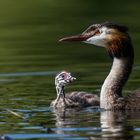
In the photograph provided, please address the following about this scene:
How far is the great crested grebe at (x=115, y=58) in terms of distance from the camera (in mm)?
18359

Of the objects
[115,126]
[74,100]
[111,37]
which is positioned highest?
[111,37]

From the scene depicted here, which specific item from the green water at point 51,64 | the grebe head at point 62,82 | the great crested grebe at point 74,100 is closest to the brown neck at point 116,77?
the green water at point 51,64

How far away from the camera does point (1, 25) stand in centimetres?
3322

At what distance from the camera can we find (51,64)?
2391 cm

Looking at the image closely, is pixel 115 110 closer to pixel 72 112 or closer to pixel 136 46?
pixel 72 112

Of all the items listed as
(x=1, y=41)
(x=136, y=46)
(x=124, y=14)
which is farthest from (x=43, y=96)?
(x=124, y=14)

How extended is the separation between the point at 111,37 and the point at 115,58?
395mm

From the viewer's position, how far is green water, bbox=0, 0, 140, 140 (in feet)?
52.8

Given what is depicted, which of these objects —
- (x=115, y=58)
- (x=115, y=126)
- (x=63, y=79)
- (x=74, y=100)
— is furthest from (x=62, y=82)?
(x=115, y=126)

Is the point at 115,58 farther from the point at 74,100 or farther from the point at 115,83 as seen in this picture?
the point at 74,100

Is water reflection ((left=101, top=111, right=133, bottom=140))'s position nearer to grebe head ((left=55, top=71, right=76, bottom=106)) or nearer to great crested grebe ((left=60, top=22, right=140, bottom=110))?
great crested grebe ((left=60, top=22, right=140, bottom=110))

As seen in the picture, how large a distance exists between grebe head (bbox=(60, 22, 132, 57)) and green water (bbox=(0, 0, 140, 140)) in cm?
122

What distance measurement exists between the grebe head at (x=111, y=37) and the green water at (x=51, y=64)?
122 centimetres

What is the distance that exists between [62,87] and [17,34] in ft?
38.6
